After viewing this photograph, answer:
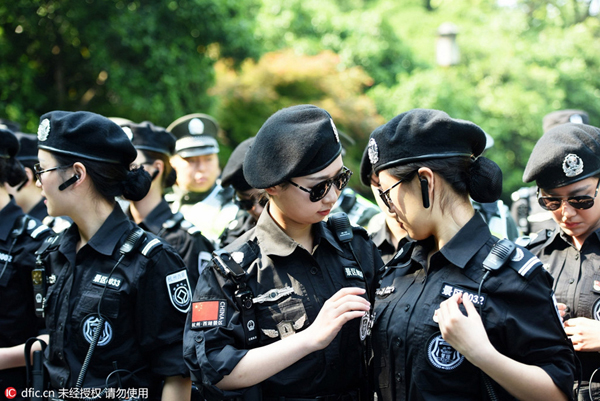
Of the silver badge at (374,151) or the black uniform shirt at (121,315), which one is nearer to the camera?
the silver badge at (374,151)

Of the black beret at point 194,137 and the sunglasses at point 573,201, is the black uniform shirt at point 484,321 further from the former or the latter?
the black beret at point 194,137

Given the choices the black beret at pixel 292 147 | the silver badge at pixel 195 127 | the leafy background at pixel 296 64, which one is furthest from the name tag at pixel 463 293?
the leafy background at pixel 296 64

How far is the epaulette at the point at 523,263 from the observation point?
8.02 ft

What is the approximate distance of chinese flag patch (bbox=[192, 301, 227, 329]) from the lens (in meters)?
2.70

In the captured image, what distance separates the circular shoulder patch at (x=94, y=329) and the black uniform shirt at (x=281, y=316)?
1.94 feet

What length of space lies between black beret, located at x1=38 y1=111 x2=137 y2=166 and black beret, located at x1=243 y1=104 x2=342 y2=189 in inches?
34.2

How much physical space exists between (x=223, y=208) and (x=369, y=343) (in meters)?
3.95

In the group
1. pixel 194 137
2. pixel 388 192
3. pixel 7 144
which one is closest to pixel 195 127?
pixel 194 137

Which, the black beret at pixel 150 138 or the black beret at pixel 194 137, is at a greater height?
the black beret at pixel 150 138

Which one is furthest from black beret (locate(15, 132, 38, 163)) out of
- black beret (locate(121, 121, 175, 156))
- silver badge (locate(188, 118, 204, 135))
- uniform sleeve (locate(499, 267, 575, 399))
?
uniform sleeve (locate(499, 267, 575, 399))

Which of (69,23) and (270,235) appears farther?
(69,23)

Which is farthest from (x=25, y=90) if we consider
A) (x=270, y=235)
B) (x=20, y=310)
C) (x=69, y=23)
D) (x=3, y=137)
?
(x=270, y=235)

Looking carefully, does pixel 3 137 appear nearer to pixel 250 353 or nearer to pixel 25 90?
pixel 250 353

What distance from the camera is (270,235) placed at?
9.77 feet
